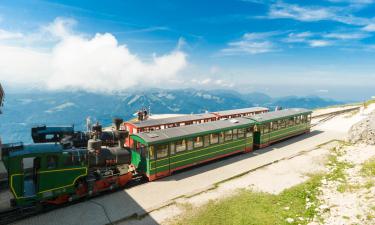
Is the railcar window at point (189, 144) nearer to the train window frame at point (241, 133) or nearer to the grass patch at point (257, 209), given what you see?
the grass patch at point (257, 209)

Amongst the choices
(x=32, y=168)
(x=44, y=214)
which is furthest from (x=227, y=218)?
(x=32, y=168)

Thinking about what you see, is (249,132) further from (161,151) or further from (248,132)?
(161,151)

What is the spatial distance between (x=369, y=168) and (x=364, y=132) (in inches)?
342

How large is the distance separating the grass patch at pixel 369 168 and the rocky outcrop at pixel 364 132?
18.4 ft

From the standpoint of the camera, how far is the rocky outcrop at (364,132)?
23109 mm

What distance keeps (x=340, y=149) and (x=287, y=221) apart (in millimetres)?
15967

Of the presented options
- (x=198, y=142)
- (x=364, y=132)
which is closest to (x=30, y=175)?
(x=198, y=142)

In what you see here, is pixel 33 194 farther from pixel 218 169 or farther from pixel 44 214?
pixel 218 169

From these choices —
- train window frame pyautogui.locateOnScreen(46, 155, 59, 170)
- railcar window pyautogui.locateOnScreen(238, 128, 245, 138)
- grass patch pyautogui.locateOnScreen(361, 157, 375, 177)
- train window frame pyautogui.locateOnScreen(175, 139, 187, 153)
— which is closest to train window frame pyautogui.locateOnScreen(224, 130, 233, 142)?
railcar window pyautogui.locateOnScreen(238, 128, 245, 138)

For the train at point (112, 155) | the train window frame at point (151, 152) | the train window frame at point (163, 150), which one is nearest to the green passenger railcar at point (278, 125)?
the train at point (112, 155)

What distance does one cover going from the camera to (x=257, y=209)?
1262 centimetres

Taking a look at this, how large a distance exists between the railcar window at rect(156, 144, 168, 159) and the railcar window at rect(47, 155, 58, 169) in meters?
6.28

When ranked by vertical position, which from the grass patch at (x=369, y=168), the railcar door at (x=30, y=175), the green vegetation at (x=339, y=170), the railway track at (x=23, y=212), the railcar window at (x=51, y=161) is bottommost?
the railway track at (x=23, y=212)

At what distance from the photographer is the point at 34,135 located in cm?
1972
